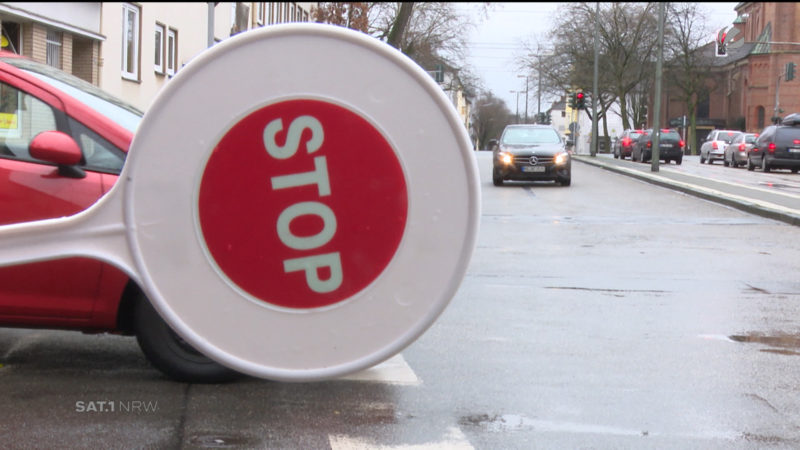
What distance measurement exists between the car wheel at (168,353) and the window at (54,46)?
21172 mm

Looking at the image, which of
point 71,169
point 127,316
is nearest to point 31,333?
point 127,316

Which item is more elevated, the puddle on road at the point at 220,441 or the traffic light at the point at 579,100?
the traffic light at the point at 579,100

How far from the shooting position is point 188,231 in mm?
1401

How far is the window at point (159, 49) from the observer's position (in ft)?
103

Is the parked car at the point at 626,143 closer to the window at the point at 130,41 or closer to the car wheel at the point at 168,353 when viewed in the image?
the window at the point at 130,41

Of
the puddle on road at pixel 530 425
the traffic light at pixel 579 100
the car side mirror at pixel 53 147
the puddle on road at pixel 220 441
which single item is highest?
the traffic light at pixel 579 100

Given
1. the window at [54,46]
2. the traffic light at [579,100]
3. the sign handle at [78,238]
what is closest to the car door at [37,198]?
the sign handle at [78,238]

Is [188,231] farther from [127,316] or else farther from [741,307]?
[741,307]

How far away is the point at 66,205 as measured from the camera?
14.5 feet

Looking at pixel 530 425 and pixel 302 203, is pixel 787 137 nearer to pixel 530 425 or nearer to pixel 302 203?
pixel 530 425

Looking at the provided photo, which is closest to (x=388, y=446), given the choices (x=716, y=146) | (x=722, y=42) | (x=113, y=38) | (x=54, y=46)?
(x=54, y=46)

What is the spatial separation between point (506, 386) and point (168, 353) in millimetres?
1679

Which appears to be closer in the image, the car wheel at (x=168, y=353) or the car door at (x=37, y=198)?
the car door at (x=37, y=198)

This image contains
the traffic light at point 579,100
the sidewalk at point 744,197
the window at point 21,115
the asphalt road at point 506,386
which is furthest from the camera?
the traffic light at point 579,100
